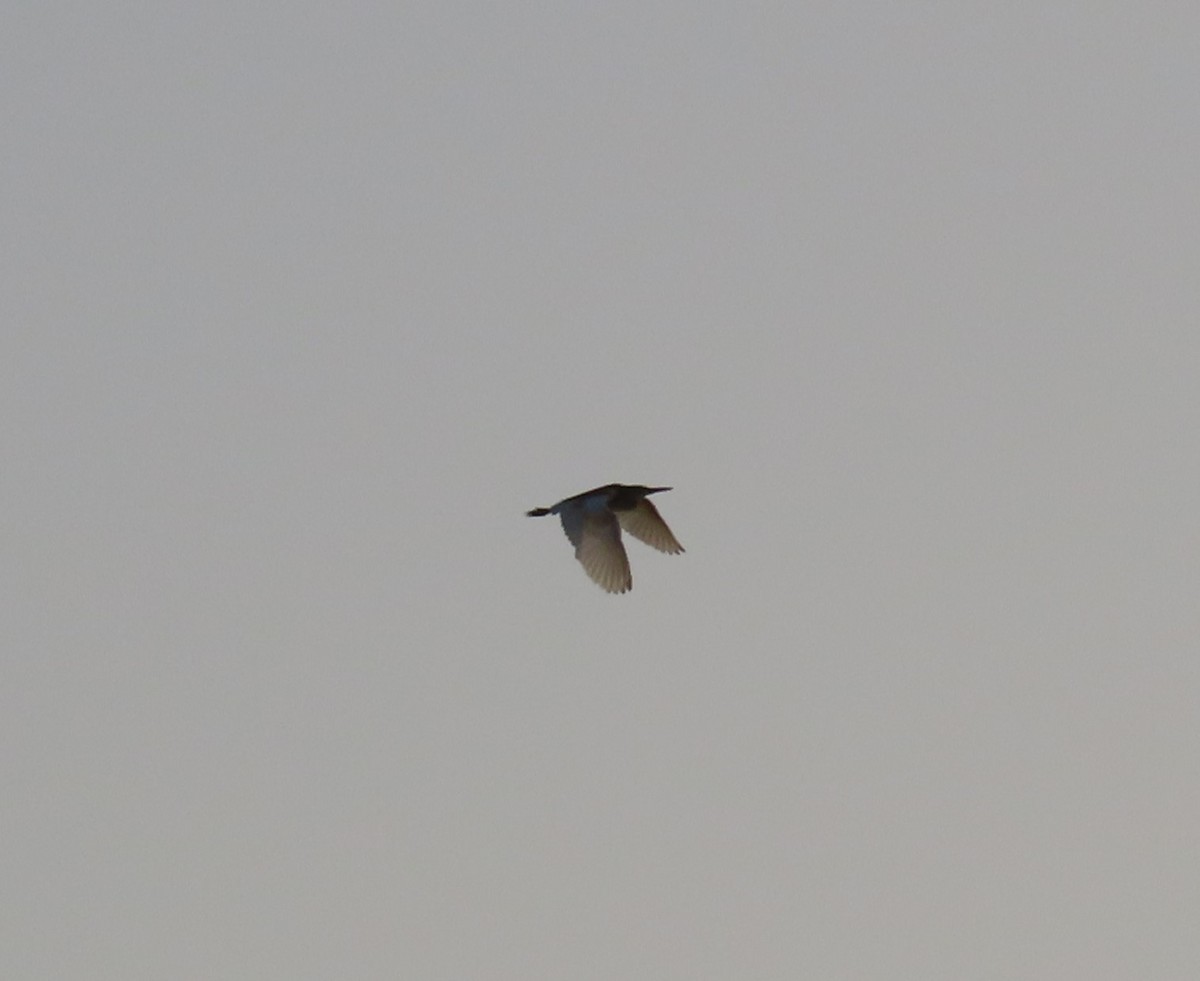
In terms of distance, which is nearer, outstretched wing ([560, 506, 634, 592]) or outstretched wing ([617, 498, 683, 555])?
outstretched wing ([560, 506, 634, 592])

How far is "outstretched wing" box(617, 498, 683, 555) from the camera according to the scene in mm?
27016

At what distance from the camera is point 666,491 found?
26.5 m

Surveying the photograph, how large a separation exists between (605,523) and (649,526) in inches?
28.4

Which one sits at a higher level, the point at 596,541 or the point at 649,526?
the point at 649,526

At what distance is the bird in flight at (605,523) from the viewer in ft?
87.2

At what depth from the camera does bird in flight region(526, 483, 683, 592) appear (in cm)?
2659

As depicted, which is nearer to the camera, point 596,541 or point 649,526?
point 596,541

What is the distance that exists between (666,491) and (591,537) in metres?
1.37

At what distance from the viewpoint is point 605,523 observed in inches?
1056

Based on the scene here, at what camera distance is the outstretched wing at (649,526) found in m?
27.0

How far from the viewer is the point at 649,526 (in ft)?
88.8

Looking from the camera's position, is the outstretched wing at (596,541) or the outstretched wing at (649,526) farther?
the outstretched wing at (649,526)

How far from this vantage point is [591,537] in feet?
87.9
